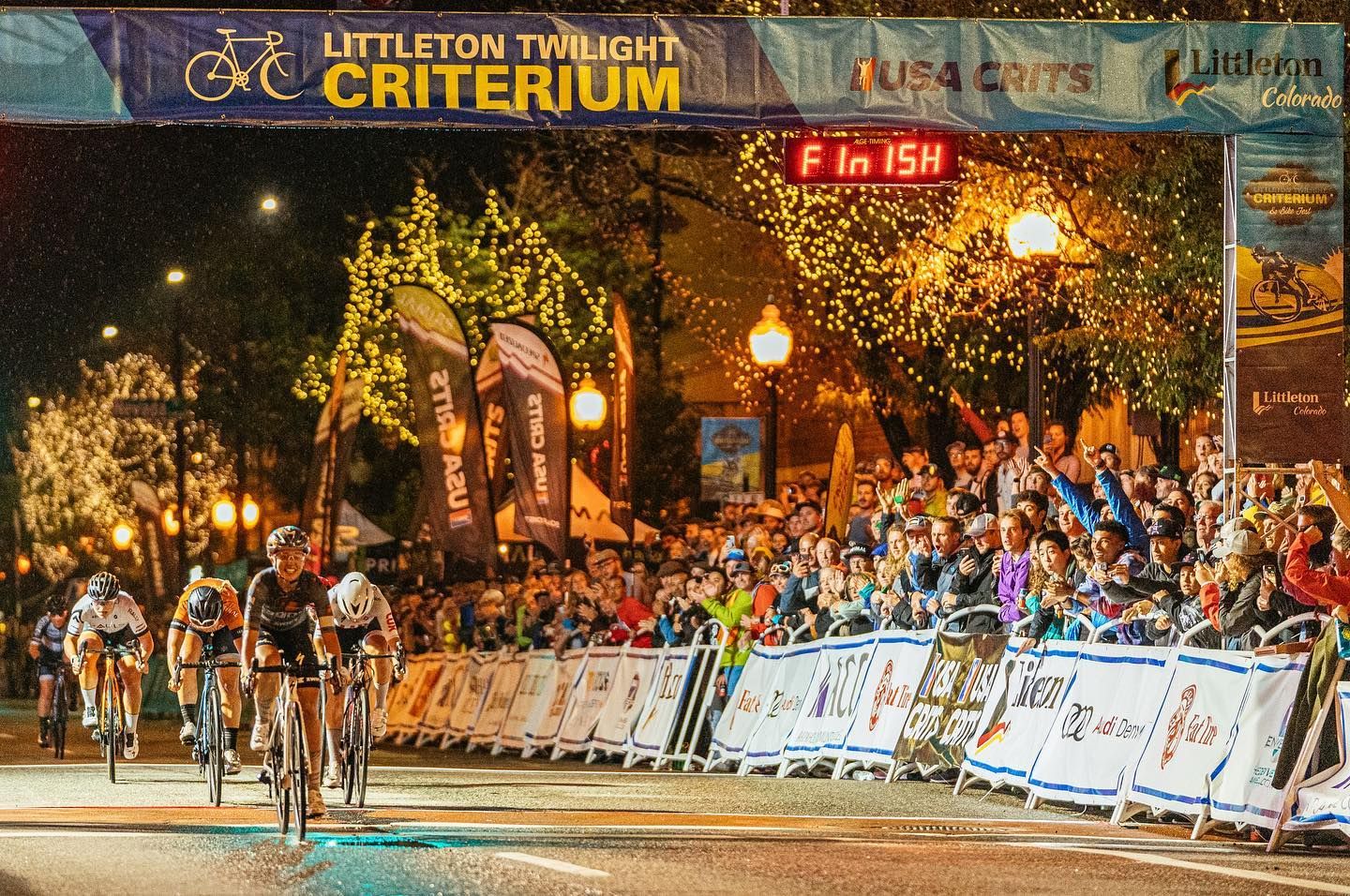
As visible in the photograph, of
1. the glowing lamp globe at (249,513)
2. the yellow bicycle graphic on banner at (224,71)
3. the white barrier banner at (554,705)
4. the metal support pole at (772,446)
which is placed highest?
the yellow bicycle graphic on banner at (224,71)

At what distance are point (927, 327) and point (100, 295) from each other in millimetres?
20547

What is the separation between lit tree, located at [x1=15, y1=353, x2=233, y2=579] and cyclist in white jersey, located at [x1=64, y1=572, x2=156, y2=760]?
3621 centimetres

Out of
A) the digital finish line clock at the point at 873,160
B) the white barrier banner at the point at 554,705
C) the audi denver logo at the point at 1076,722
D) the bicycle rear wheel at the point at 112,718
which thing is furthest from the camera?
the white barrier banner at the point at 554,705

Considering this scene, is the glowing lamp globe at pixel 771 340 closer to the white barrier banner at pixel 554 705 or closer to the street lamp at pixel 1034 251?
the white barrier banner at pixel 554 705

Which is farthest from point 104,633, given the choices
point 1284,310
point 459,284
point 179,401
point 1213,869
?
point 179,401

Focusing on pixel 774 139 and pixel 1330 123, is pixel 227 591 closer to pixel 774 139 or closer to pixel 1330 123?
pixel 1330 123

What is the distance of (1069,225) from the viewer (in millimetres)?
24422

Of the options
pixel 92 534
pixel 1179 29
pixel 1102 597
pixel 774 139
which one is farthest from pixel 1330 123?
pixel 92 534

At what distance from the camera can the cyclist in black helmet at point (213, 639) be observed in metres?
17.3

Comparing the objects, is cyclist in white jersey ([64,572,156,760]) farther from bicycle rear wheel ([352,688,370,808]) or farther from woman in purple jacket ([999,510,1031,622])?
woman in purple jacket ([999,510,1031,622])

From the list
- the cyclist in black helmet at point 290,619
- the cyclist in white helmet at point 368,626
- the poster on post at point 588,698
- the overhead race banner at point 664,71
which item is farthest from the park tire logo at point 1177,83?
the poster on post at point 588,698

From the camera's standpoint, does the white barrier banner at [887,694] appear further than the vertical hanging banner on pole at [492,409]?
No

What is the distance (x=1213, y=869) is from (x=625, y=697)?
1246cm

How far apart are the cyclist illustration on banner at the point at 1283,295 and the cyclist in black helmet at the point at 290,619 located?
25.8 feet
